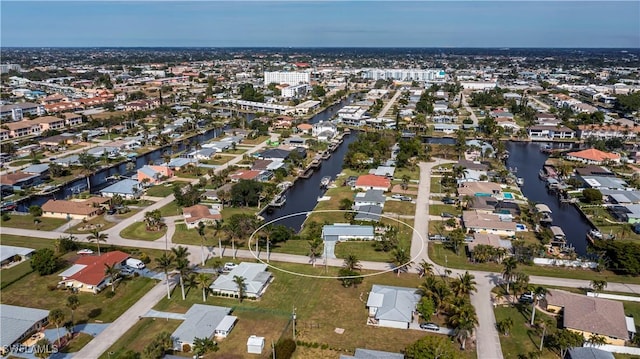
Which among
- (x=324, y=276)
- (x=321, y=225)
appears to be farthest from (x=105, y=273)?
(x=321, y=225)

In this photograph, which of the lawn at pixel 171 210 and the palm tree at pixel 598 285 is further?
the lawn at pixel 171 210

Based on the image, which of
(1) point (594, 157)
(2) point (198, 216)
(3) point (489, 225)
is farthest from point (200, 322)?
(1) point (594, 157)

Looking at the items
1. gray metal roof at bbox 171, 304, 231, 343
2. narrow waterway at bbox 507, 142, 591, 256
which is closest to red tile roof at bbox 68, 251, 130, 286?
gray metal roof at bbox 171, 304, 231, 343

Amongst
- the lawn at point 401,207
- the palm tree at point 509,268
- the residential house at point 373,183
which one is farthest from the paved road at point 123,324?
the residential house at point 373,183

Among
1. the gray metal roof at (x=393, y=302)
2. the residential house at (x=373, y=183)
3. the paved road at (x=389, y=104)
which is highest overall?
the paved road at (x=389, y=104)

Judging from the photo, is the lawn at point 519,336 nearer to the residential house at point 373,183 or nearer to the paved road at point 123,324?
the paved road at point 123,324

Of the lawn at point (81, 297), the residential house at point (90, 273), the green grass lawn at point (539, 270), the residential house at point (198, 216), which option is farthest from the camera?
the residential house at point (198, 216)

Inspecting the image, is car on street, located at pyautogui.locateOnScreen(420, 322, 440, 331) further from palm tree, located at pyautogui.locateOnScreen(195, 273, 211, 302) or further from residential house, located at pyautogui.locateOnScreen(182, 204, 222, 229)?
residential house, located at pyautogui.locateOnScreen(182, 204, 222, 229)
